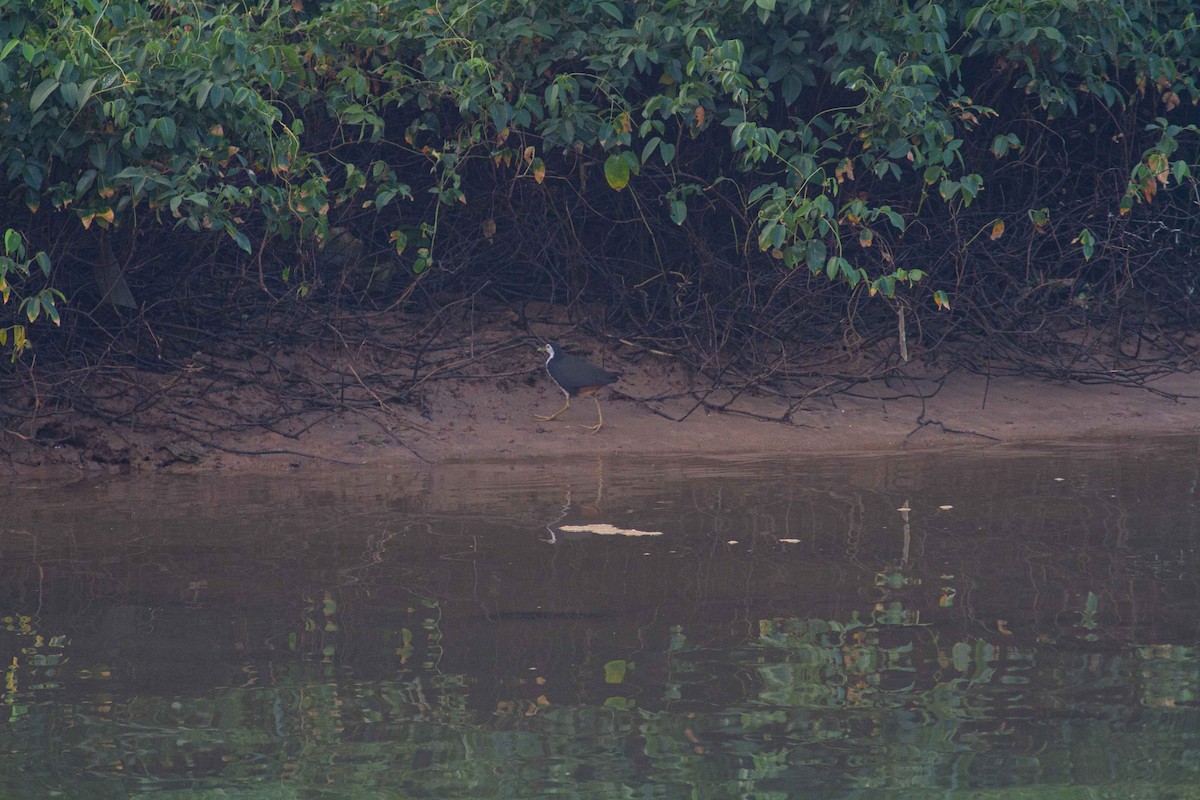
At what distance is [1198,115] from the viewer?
8.22 metres

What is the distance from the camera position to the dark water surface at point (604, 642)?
2818mm

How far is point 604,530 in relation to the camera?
4891mm

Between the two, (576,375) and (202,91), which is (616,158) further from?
(202,91)

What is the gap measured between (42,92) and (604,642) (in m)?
3.30

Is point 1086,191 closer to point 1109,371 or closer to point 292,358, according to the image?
point 1109,371

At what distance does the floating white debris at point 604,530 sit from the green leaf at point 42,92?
2633mm

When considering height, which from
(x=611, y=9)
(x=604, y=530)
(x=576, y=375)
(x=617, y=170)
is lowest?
(x=604, y=530)

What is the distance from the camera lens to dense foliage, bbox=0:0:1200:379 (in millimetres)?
A: 5633

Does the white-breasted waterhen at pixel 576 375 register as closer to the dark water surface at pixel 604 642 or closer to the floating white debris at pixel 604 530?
the dark water surface at pixel 604 642

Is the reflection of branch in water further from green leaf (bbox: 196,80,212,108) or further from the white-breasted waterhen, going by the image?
green leaf (bbox: 196,80,212,108)

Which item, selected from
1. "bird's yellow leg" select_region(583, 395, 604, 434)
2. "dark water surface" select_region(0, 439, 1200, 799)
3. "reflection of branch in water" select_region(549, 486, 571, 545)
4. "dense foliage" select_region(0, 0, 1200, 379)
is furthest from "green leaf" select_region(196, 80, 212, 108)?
"bird's yellow leg" select_region(583, 395, 604, 434)

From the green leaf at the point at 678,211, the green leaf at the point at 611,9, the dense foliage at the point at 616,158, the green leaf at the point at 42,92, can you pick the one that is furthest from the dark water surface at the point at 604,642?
the green leaf at the point at 611,9

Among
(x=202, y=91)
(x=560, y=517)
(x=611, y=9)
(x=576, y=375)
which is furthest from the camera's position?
(x=576, y=375)

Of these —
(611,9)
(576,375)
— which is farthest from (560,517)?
(611,9)
